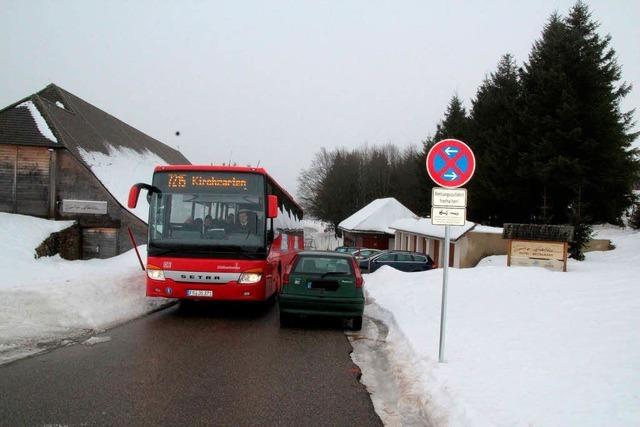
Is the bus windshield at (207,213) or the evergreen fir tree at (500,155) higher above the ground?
the evergreen fir tree at (500,155)

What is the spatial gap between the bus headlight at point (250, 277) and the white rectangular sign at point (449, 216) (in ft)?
14.8

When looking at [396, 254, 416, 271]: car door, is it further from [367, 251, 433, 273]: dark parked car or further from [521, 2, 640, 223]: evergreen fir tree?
[521, 2, 640, 223]: evergreen fir tree

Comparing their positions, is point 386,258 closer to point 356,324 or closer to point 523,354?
point 356,324

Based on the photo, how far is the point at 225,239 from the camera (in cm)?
1039

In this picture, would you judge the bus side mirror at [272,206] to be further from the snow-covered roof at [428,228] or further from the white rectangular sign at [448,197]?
the snow-covered roof at [428,228]

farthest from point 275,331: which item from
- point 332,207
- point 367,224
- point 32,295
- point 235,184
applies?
point 332,207

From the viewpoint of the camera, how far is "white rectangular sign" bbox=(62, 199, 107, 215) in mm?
25812

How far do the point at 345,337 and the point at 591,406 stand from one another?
524cm

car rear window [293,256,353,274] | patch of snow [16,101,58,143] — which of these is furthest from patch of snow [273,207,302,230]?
patch of snow [16,101,58,143]

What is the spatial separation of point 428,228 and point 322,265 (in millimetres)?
26261

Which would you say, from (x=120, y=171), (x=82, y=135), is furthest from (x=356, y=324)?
(x=82, y=135)

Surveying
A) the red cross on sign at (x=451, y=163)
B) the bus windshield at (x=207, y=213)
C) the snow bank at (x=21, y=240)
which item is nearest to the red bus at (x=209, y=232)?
the bus windshield at (x=207, y=213)

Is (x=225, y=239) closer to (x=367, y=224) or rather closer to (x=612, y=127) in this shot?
(x=612, y=127)

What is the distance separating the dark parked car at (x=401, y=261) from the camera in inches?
1051
